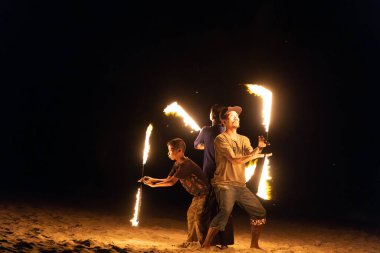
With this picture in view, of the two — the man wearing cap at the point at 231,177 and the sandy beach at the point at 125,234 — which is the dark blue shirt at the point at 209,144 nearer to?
the man wearing cap at the point at 231,177

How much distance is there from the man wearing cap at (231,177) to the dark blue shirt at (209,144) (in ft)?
1.02

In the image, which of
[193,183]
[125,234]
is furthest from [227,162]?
[125,234]

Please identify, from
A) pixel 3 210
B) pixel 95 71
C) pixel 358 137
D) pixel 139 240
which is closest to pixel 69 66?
pixel 95 71

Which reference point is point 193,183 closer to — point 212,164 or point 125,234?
point 212,164

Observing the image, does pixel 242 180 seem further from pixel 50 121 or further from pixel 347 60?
pixel 347 60

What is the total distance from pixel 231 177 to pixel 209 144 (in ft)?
2.35

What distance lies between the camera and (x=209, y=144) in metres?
6.32

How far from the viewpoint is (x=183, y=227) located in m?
9.02

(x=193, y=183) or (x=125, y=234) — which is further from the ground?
(x=193, y=183)

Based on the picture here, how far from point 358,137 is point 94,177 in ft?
48.9

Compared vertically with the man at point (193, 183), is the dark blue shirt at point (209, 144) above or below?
above

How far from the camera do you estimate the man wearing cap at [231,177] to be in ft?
18.6

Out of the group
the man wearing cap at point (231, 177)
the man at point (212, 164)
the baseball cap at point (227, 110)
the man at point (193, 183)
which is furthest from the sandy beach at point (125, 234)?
→ the baseball cap at point (227, 110)

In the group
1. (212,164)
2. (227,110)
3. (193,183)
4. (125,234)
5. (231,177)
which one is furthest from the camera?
(125,234)
